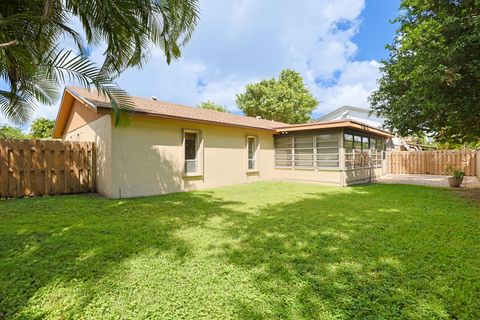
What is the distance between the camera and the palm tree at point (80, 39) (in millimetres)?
4457

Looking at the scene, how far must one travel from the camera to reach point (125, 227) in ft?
16.6

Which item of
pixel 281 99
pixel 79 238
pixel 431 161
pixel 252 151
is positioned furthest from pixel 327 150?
pixel 281 99

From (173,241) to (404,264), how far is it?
11.7 feet

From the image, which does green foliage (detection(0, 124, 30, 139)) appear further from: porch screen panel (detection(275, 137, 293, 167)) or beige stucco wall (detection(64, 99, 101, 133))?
porch screen panel (detection(275, 137, 293, 167))

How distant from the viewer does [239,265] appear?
3363 mm

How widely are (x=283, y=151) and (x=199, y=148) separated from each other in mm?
5709

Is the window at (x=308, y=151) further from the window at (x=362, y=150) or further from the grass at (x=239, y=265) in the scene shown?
the grass at (x=239, y=265)

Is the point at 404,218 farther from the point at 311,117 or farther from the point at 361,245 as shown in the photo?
the point at 311,117

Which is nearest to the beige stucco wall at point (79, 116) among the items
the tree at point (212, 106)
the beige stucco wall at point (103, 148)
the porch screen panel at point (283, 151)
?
the beige stucco wall at point (103, 148)

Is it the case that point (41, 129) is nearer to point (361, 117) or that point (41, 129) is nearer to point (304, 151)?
point (304, 151)

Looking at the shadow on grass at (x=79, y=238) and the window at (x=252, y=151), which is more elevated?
the window at (x=252, y=151)

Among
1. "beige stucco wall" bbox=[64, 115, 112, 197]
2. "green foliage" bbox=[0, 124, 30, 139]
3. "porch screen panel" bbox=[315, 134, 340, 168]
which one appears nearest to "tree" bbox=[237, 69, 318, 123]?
"porch screen panel" bbox=[315, 134, 340, 168]

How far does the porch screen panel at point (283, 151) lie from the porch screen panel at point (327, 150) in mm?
1708

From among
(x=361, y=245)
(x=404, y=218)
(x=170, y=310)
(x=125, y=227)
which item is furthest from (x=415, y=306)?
(x=125, y=227)
